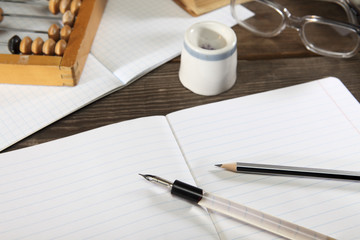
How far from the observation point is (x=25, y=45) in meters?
0.71

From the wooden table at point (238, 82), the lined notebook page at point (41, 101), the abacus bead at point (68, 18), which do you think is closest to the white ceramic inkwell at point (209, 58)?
the wooden table at point (238, 82)

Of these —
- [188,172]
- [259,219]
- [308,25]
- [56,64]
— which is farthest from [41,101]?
[308,25]

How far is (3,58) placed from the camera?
66 cm

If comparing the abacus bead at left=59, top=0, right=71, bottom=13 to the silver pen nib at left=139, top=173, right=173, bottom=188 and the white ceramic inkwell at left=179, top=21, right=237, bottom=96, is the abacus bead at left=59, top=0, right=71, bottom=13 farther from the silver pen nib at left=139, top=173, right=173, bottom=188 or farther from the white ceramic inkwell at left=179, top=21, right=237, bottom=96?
the silver pen nib at left=139, top=173, right=173, bottom=188

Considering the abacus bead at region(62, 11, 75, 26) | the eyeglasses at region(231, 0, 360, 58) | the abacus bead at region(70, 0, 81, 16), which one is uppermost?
the eyeglasses at region(231, 0, 360, 58)

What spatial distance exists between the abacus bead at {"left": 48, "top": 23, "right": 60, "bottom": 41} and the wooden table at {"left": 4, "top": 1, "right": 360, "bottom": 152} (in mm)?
162

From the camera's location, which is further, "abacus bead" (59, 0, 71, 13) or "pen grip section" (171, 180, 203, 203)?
"abacus bead" (59, 0, 71, 13)

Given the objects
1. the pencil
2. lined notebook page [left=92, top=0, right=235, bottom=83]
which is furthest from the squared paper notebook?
the pencil

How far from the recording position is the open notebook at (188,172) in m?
0.53

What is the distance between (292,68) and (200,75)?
7.9 inches

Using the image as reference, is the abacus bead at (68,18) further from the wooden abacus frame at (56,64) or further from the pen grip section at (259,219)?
the pen grip section at (259,219)

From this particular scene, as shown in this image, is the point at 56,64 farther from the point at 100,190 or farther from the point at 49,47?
the point at 100,190

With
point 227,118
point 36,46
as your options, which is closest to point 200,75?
point 227,118

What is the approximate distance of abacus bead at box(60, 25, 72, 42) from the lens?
730 millimetres
